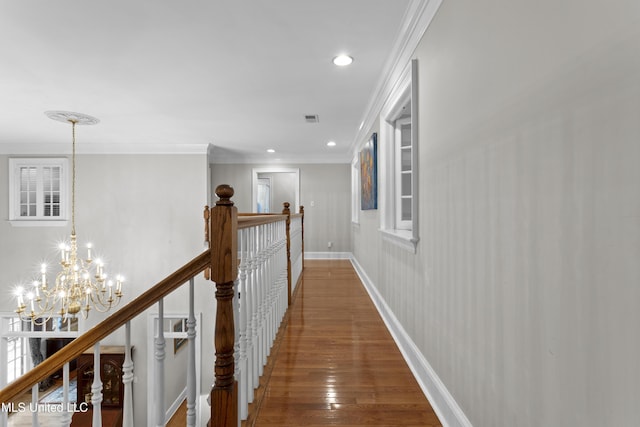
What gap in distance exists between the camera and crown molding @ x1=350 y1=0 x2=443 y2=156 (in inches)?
76.8

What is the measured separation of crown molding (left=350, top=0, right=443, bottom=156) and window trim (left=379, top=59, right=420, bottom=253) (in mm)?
103

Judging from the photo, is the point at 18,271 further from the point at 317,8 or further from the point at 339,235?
the point at 317,8

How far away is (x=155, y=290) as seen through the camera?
112 centimetres

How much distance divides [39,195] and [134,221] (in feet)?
6.27

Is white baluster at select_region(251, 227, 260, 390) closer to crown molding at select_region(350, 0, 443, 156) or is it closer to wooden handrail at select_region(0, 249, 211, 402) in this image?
wooden handrail at select_region(0, 249, 211, 402)

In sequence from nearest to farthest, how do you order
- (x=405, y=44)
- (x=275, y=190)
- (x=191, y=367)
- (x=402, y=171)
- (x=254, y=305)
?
1. (x=191, y=367)
2. (x=254, y=305)
3. (x=405, y=44)
4. (x=402, y=171)
5. (x=275, y=190)

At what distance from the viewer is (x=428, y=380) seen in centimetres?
189

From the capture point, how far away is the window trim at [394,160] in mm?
2168

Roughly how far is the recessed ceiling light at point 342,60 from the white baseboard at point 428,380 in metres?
2.26

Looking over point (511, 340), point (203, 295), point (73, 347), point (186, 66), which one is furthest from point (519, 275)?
point (203, 295)

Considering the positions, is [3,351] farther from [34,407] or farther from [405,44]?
[405,44]

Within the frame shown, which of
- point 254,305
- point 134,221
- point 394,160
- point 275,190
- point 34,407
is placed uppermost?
point 275,190

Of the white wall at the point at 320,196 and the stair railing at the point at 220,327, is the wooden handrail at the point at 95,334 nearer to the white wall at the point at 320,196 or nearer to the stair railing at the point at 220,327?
the stair railing at the point at 220,327

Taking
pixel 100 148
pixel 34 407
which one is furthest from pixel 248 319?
pixel 100 148
